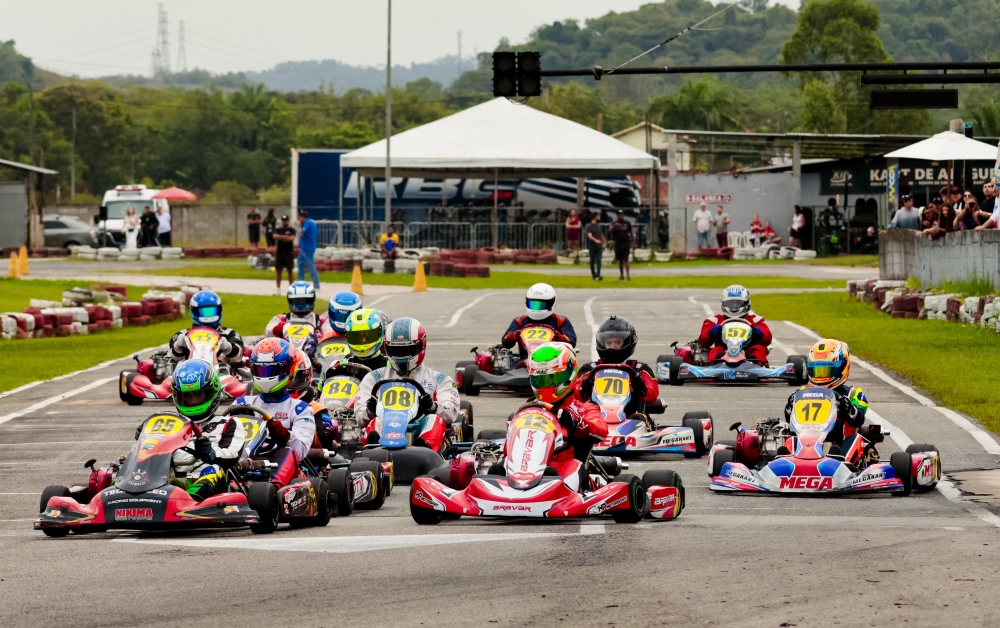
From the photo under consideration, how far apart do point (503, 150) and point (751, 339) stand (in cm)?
2941

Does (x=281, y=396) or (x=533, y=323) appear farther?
(x=533, y=323)

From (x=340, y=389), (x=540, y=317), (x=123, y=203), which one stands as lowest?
(x=340, y=389)

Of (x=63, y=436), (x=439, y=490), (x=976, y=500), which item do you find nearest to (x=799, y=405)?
(x=976, y=500)

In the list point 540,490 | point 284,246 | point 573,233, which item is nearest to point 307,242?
point 284,246

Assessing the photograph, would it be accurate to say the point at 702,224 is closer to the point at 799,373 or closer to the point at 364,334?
the point at 799,373

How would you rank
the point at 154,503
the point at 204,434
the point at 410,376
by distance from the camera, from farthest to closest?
1. the point at 410,376
2. the point at 204,434
3. the point at 154,503

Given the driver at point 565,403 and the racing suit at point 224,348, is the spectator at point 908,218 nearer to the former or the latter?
the racing suit at point 224,348

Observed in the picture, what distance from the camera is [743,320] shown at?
55.3 feet

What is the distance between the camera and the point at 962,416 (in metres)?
14.0

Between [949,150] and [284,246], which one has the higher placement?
[949,150]

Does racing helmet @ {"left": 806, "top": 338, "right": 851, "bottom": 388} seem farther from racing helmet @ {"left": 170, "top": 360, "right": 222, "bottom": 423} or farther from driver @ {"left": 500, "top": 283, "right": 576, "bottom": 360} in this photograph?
driver @ {"left": 500, "top": 283, "right": 576, "bottom": 360}

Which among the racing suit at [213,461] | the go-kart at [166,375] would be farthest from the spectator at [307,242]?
the racing suit at [213,461]

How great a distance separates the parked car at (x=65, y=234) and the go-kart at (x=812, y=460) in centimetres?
4750

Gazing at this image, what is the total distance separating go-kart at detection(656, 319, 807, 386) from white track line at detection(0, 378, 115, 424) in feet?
20.7
